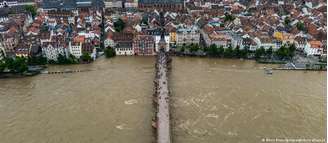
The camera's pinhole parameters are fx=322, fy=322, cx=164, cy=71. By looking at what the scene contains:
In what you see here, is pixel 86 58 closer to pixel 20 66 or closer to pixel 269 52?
pixel 20 66

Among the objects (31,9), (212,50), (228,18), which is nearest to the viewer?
(212,50)

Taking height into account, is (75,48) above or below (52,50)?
above

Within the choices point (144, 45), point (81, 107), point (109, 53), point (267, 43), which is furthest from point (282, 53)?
point (81, 107)

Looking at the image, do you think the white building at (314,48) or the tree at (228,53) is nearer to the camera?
the tree at (228,53)

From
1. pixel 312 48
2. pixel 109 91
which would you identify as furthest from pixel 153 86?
pixel 312 48

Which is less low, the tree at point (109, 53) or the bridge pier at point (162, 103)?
the tree at point (109, 53)

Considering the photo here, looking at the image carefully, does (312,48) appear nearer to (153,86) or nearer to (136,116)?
(153,86)

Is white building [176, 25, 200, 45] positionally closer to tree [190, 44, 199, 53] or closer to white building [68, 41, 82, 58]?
tree [190, 44, 199, 53]

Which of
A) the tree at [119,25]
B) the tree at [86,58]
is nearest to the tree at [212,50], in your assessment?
the tree at [86,58]

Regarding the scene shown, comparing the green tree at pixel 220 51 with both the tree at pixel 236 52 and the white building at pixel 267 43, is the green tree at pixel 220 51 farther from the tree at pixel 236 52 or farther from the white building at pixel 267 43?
the white building at pixel 267 43
